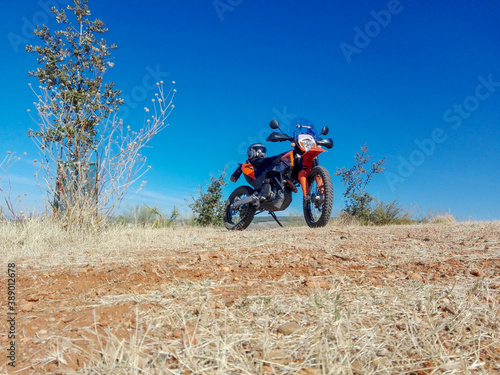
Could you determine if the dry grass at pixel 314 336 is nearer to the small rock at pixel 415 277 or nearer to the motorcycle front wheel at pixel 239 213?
the small rock at pixel 415 277

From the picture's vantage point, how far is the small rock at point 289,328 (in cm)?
123

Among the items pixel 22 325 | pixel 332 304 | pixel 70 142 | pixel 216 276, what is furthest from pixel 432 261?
pixel 70 142

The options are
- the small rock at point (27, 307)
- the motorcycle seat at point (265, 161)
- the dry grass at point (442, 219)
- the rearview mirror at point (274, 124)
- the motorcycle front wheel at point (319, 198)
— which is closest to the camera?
the small rock at point (27, 307)

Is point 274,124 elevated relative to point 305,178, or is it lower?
elevated

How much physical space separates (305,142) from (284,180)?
80 centimetres

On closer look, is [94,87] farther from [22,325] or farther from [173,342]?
[173,342]

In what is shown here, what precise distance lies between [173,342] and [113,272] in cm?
136

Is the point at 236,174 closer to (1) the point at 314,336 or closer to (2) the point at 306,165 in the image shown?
(2) the point at 306,165

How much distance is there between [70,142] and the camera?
5.05 meters

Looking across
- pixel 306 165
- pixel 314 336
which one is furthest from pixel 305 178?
pixel 314 336

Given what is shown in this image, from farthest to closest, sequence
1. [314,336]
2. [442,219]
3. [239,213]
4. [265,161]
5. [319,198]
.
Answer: [442,219], [239,213], [265,161], [319,198], [314,336]

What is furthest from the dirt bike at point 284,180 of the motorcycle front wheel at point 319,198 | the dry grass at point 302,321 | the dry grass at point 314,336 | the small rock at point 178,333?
the small rock at point 178,333

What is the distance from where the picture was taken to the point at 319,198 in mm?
5793

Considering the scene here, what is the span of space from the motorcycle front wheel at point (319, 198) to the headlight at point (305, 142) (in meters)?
0.49
